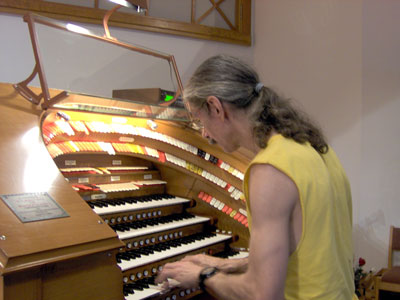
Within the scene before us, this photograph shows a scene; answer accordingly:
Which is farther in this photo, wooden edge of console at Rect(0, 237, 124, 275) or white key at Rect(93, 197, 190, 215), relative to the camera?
white key at Rect(93, 197, 190, 215)

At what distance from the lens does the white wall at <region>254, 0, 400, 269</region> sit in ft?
14.4

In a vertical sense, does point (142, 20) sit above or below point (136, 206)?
above

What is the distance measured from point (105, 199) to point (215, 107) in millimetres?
1541

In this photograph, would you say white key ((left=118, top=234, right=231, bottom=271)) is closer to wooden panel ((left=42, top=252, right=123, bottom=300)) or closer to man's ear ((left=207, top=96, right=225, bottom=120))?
wooden panel ((left=42, top=252, right=123, bottom=300))

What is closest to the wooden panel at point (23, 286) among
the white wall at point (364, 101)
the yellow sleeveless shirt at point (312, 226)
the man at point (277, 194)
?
the man at point (277, 194)

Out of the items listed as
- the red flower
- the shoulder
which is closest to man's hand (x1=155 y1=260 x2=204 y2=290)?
the shoulder

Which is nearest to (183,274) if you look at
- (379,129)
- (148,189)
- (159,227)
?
(159,227)

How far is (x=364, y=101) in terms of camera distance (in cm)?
446

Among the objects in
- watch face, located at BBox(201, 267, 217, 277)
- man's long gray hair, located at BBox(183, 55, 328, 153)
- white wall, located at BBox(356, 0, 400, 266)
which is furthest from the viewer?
white wall, located at BBox(356, 0, 400, 266)

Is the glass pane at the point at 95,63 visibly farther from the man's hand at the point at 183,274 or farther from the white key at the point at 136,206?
the man's hand at the point at 183,274

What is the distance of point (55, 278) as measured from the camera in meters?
1.57

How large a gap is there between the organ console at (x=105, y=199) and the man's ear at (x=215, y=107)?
74 cm

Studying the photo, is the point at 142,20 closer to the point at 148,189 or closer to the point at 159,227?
the point at 148,189

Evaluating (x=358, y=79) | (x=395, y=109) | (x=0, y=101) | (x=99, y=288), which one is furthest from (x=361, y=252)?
(x=0, y=101)
